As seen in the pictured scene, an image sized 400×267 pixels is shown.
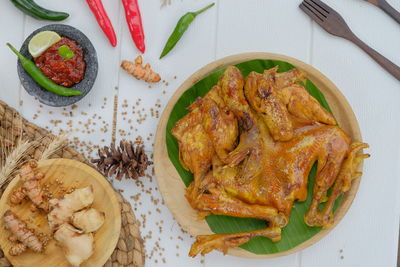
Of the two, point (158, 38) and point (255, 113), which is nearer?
point (255, 113)

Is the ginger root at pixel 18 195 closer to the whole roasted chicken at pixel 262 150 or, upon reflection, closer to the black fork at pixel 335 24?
the whole roasted chicken at pixel 262 150

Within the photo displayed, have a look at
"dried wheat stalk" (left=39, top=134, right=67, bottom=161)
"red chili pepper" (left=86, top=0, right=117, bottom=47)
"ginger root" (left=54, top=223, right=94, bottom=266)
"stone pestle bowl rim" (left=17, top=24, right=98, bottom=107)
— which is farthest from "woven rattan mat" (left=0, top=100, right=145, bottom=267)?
"red chili pepper" (left=86, top=0, right=117, bottom=47)

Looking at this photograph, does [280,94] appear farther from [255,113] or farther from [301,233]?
[301,233]

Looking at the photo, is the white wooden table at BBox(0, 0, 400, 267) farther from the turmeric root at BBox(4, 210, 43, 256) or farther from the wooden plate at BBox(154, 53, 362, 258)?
the turmeric root at BBox(4, 210, 43, 256)

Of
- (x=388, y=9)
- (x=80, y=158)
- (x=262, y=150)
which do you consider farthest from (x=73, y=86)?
(x=388, y=9)

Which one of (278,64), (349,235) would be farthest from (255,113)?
(349,235)

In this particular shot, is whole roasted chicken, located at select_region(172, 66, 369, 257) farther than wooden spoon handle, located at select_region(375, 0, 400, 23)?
No

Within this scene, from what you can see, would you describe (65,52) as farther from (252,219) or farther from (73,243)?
(252,219)
